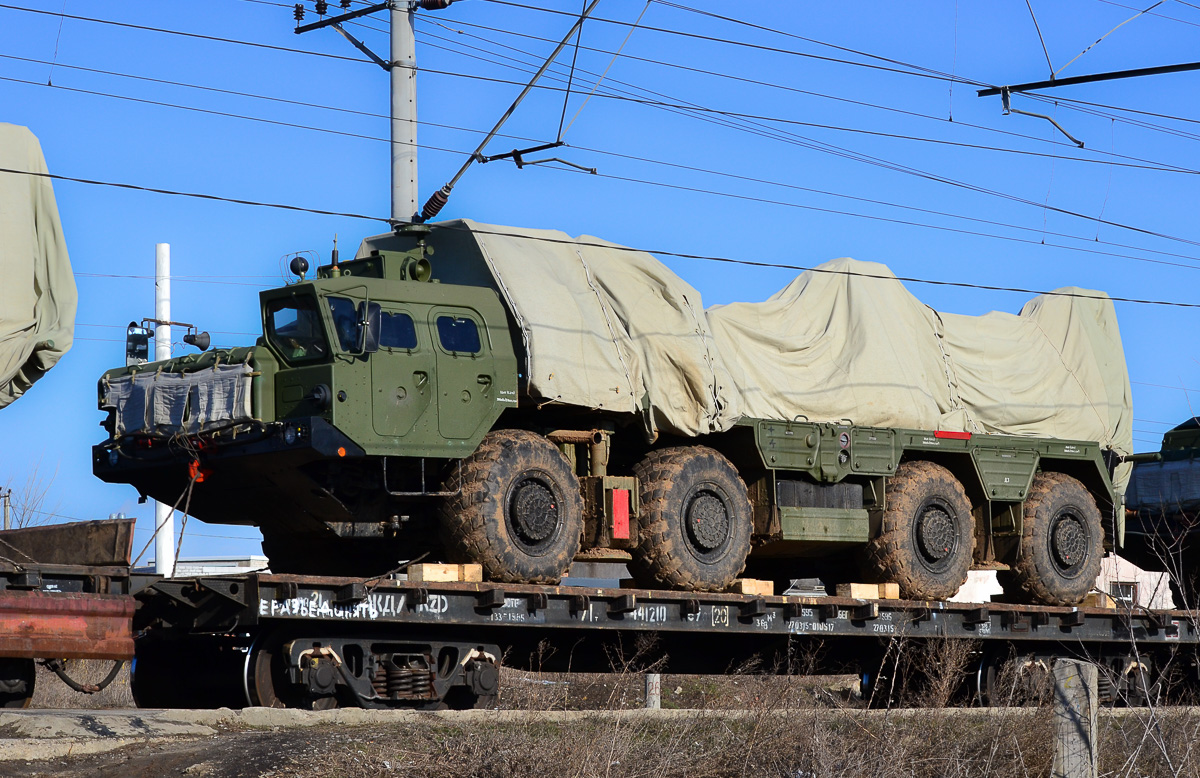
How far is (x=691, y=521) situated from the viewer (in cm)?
1598

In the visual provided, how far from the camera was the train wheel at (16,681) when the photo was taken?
12.1 meters

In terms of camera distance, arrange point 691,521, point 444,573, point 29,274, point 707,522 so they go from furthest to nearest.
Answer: point 707,522 < point 691,521 < point 444,573 < point 29,274

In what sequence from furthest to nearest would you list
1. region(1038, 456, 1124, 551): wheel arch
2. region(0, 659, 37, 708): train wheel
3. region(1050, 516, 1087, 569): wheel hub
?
region(1038, 456, 1124, 551): wheel arch
region(1050, 516, 1087, 569): wheel hub
region(0, 659, 37, 708): train wheel

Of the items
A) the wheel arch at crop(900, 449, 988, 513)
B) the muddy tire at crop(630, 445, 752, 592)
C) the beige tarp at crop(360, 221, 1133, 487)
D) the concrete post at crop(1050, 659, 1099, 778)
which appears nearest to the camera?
the concrete post at crop(1050, 659, 1099, 778)

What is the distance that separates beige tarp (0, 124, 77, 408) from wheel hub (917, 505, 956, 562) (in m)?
10.2

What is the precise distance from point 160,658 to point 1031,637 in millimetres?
9955

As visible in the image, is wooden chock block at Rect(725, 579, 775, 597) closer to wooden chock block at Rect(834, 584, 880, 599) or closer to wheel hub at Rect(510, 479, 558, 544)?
wooden chock block at Rect(834, 584, 880, 599)

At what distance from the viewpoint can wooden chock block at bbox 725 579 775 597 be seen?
658 inches

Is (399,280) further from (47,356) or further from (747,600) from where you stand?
(747,600)

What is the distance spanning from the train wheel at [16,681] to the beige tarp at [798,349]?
515 cm

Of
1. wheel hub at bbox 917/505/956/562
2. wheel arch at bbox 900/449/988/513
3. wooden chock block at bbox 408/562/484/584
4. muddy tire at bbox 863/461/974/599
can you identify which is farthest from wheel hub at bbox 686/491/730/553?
wheel arch at bbox 900/449/988/513

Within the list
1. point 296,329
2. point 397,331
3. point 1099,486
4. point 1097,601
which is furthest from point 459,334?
point 1097,601

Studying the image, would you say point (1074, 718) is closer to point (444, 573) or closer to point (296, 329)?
point (444, 573)

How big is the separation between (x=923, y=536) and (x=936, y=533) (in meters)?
0.23
